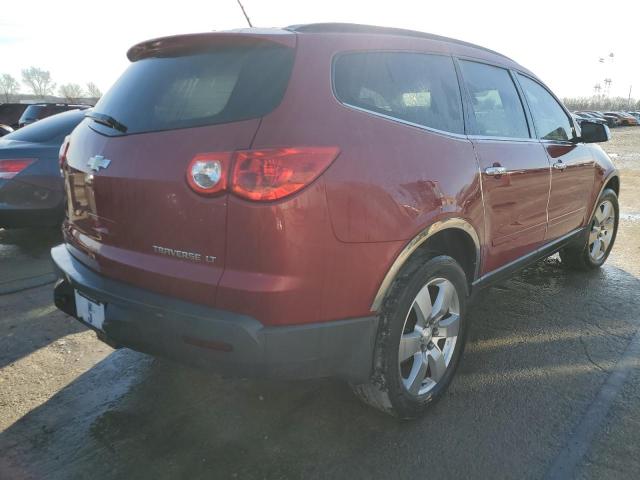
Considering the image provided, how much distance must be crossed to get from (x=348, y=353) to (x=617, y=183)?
4101 mm

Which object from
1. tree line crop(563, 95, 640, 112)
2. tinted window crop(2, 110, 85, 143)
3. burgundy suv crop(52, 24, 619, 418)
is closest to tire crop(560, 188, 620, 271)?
burgundy suv crop(52, 24, 619, 418)

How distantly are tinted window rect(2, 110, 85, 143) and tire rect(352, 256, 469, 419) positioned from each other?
4323 millimetres

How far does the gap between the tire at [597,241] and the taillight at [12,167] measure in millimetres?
5175

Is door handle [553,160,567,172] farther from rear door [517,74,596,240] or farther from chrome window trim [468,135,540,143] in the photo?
chrome window trim [468,135,540,143]

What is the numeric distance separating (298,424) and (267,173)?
129 centimetres

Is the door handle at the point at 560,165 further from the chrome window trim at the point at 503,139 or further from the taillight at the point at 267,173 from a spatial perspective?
the taillight at the point at 267,173

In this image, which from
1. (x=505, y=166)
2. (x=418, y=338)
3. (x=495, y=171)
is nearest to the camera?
(x=418, y=338)

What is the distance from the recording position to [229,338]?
1.78 m

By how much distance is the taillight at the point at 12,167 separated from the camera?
4.71 metres

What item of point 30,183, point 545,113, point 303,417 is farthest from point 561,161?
→ point 30,183

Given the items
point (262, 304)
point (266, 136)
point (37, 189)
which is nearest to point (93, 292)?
point (262, 304)

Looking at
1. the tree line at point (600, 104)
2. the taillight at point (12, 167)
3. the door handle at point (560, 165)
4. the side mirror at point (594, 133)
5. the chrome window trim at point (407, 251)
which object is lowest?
the tree line at point (600, 104)

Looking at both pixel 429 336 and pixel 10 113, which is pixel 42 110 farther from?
pixel 429 336

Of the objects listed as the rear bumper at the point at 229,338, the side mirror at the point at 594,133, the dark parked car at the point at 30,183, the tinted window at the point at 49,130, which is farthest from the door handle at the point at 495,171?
the tinted window at the point at 49,130
